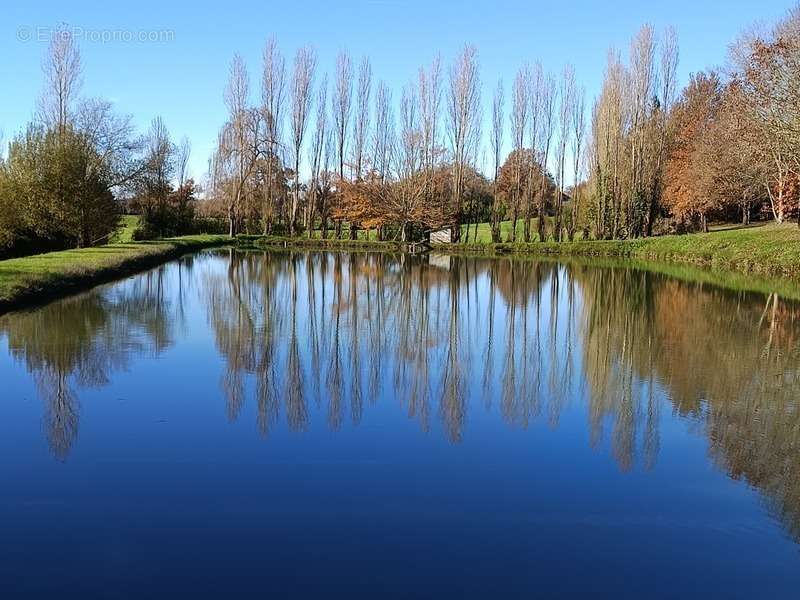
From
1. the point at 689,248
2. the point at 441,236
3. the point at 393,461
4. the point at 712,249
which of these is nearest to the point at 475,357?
the point at 393,461

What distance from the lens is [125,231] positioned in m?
40.4

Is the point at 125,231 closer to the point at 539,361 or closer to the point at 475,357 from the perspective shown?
the point at 475,357

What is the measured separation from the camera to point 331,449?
5.17m

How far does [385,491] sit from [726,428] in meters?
3.14

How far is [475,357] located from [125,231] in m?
36.1

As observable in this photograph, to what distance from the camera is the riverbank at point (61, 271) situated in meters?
12.3

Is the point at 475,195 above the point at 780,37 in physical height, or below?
below

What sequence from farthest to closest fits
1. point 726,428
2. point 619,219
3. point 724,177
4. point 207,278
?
point 619,219, point 724,177, point 207,278, point 726,428

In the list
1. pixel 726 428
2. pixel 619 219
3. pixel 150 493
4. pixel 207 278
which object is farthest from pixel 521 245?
pixel 150 493

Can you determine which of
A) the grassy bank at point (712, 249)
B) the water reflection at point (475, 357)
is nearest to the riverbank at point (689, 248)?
the grassy bank at point (712, 249)

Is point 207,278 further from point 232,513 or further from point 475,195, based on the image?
point 475,195

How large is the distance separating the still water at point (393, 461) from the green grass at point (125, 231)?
20226mm

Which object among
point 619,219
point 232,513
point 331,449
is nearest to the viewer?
point 232,513

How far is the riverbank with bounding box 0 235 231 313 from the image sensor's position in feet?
40.3
